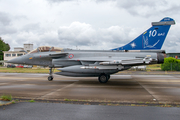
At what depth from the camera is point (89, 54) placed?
1270 cm

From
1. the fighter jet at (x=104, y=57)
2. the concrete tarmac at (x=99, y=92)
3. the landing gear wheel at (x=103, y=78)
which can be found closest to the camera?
the concrete tarmac at (x=99, y=92)

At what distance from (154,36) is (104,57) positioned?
4.50 meters

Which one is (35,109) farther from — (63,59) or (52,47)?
(52,47)

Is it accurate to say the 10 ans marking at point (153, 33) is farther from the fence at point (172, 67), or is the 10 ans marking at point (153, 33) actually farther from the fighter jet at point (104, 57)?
the fence at point (172, 67)

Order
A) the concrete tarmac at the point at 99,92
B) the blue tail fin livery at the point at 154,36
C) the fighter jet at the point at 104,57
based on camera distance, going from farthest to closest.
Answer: the blue tail fin livery at the point at 154,36 < the fighter jet at the point at 104,57 < the concrete tarmac at the point at 99,92

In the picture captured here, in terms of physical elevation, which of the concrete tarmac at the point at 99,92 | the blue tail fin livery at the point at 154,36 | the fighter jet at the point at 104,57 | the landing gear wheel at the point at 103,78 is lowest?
the concrete tarmac at the point at 99,92

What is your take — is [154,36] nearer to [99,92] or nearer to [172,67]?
[99,92]

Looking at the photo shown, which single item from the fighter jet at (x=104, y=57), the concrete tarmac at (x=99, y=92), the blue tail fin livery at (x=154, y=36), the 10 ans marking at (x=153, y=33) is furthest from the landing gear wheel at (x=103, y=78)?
the 10 ans marking at (x=153, y=33)

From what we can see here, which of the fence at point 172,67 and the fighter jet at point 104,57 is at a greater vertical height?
the fighter jet at point 104,57

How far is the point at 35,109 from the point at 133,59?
7.66 metres

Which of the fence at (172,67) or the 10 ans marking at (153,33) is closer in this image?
the 10 ans marking at (153,33)

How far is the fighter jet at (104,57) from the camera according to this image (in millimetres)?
11516

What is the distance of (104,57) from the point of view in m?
12.2

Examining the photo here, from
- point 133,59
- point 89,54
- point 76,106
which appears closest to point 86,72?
point 89,54
